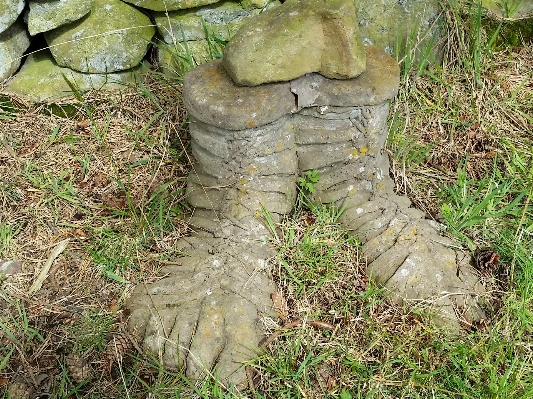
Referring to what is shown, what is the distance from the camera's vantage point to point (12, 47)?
289 centimetres

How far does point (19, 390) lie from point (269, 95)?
53.5 inches

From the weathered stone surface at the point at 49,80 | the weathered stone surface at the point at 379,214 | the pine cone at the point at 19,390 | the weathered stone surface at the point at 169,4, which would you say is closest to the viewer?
the pine cone at the point at 19,390

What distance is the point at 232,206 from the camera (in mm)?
2418

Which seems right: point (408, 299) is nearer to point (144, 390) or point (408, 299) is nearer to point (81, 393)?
point (144, 390)

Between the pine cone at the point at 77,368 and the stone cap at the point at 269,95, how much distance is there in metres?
0.97

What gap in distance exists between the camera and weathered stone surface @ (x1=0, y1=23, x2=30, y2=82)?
285 cm

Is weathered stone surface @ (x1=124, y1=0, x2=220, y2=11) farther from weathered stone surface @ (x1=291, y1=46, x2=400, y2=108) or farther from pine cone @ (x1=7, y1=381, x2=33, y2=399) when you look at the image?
pine cone @ (x1=7, y1=381, x2=33, y2=399)

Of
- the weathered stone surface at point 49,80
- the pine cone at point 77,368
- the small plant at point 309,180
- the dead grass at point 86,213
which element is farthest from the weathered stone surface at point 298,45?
the pine cone at point 77,368

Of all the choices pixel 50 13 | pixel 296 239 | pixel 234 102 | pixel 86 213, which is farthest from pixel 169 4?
pixel 296 239

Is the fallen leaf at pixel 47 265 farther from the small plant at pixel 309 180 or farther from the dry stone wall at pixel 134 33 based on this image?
the small plant at pixel 309 180

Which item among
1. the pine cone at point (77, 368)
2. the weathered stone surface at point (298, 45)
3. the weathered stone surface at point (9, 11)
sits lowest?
the pine cone at point (77, 368)

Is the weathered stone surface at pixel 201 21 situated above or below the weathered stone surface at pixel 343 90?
above

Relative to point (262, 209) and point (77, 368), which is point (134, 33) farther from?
point (77, 368)

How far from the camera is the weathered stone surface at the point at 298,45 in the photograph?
2164 millimetres
